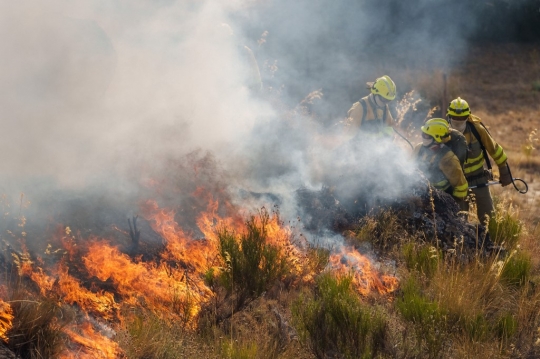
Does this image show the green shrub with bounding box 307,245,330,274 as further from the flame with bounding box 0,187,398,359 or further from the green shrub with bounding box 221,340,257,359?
the green shrub with bounding box 221,340,257,359

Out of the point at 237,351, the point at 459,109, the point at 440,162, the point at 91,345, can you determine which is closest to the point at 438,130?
the point at 440,162

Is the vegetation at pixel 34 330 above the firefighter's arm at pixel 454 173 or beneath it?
beneath

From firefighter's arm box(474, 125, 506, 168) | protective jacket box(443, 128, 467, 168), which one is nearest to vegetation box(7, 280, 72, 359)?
protective jacket box(443, 128, 467, 168)

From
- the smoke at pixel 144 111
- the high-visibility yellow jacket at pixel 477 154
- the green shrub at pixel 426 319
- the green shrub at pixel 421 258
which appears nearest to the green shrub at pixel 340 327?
the green shrub at pixel 426 319

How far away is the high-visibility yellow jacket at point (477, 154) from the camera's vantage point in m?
6.02

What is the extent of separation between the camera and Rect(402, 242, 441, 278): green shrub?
4445 mm

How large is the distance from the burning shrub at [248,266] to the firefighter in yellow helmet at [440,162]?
2317 mm

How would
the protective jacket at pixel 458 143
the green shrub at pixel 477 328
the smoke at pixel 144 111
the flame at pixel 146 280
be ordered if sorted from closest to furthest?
the green shrub at pixel 477 328
the flame at pixel 146 280
the smoke at pixel 144 111
the protective jacket at pixel 458 143

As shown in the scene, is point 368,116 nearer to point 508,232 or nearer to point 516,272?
point 508,232

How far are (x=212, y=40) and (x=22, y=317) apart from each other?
473 cm

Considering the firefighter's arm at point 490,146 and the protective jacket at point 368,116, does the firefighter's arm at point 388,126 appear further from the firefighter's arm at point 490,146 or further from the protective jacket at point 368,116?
the firefighter's arm at point 490,146

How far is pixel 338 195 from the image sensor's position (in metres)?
5.45

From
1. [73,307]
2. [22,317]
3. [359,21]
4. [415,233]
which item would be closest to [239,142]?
[415,233]

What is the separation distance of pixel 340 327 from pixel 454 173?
2.71m
